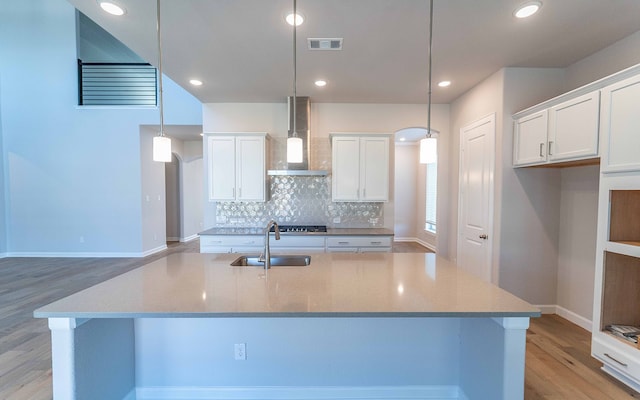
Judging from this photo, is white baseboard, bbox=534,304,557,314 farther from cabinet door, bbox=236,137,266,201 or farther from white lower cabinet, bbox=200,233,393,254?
cabinet door, bbox=236,137,266,201

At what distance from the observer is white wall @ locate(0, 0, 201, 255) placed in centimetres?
547

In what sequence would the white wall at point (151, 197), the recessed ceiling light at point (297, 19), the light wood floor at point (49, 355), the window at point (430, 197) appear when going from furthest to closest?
1. the window at point (430, 197)
2. the white wall at point (151, 197)
3. the recessed ceiling light at point (297, 19)
4. the light wood floor at point (49, 355)

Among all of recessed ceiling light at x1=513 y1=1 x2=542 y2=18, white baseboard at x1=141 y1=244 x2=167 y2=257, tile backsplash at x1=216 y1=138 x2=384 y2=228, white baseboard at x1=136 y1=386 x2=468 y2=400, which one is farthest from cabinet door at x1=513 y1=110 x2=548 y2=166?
white baseboard at x1=141 y1=244 x2=167 y2=257

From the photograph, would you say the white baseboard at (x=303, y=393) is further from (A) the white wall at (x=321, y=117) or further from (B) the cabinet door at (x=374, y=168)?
(A) the white wall at (x=321, y=117)

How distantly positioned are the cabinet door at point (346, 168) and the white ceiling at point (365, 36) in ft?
2.64

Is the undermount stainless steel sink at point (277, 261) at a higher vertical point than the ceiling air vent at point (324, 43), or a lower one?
lower

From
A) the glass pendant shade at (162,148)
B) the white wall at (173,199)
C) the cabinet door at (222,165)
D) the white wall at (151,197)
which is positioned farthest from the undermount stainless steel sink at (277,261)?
the white wall at (173,199)

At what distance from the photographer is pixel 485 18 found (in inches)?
86.5

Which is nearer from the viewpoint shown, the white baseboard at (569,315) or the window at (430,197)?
the white baseboard at (569,315)

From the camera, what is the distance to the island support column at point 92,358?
1333mm

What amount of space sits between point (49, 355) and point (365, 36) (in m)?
3.96

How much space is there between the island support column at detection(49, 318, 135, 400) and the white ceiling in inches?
87.1

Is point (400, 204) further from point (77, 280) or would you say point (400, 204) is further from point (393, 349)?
point (77, 280)

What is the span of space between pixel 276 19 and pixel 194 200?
6.83 metres
